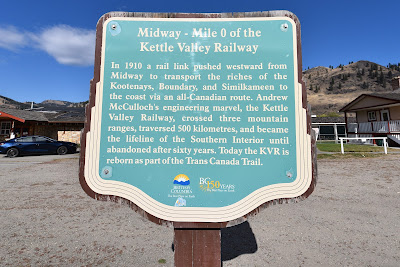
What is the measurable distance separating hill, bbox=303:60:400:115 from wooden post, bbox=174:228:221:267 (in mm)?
78834

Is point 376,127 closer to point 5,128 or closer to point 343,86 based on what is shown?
point 5,128

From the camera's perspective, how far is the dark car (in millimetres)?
14898

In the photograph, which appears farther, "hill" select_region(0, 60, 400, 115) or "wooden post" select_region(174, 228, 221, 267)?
"hill" select_region(0, 60, 400, 115)

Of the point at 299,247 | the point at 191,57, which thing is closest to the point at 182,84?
the point at 191,57

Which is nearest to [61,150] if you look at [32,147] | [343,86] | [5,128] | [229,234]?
[32,147]

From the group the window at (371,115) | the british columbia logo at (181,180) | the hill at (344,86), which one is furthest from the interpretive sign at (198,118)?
the hill at (344,86)

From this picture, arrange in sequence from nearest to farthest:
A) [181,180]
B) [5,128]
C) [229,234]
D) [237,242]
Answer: [181,180]
[237,242]
[229,234]
[5,128]

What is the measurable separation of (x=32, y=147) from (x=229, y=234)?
17.5 m

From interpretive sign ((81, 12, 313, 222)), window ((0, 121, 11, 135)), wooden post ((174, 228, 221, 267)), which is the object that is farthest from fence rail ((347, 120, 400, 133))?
window ((0, 121, 11, 135))

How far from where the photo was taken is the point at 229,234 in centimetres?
381

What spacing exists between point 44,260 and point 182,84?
10.2 feet

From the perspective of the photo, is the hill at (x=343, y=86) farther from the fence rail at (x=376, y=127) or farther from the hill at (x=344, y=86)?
the fence rail at (x=376, y=127)

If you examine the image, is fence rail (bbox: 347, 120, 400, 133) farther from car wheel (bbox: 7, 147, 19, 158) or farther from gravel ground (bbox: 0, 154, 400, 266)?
car wheel (bbox: 7, 147, 19, 158)

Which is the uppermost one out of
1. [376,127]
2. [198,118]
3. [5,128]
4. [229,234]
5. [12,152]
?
[376,127]
